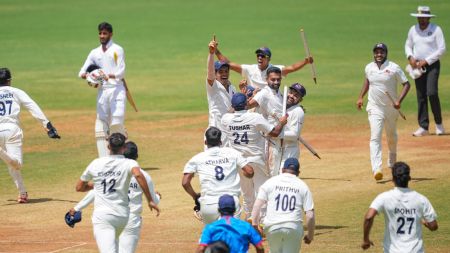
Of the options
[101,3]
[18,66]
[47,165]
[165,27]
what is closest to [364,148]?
[47,165]

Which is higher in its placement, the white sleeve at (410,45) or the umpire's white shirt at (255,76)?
the umpire's white shirt at (255,76)

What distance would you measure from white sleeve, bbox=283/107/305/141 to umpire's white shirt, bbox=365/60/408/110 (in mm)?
4290

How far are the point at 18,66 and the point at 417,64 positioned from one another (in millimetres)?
20228

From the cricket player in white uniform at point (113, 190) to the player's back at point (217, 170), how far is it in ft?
3.54

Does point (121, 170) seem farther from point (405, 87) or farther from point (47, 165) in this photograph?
point (47, 165)

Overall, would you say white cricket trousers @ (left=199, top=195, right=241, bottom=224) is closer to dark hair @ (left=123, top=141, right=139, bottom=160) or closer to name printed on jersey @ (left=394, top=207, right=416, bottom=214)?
dark hair @ (left=123, top=141, right=139, bottom=160)

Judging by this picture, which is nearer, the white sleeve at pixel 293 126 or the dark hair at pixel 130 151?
the dark hair at pixel 130 151

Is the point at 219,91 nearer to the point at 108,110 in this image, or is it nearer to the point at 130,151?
the point at 108,110

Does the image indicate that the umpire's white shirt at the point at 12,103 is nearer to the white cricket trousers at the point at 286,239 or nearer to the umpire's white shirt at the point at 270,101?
the umpire's white shirt at the point at 270,101

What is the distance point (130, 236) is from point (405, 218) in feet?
11.7

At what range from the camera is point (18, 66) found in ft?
138

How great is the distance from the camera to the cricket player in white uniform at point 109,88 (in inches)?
880

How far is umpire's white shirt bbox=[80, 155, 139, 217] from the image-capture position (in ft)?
45.1

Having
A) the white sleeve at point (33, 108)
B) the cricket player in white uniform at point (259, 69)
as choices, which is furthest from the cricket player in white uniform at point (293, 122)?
the white sleeve at point (33, 108)
